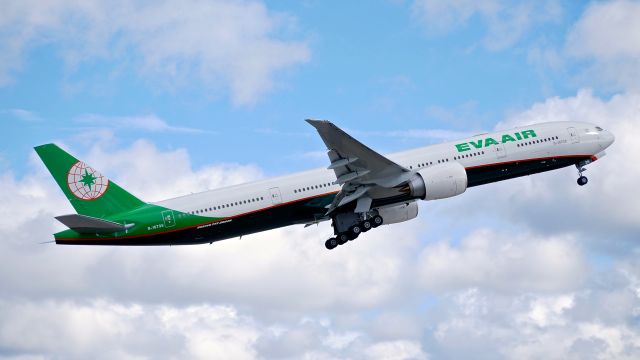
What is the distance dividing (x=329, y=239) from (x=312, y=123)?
36.7 ft

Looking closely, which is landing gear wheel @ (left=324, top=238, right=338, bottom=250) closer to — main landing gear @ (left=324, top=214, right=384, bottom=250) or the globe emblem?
main landing gear @ (left=324, top=214, right=384, bottom=250)

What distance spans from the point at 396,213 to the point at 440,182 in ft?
21.3

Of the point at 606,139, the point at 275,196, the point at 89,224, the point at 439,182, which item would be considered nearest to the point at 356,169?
the point at 439,182

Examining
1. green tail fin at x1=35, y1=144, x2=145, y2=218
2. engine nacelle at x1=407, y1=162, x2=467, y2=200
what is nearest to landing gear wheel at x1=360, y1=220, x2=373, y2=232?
engine nacelle at x1=407, y1=162, x2=467, y2=200

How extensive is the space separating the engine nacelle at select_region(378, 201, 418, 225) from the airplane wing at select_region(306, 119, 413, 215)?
11.2 ft

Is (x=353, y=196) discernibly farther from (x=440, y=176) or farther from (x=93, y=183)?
(x=93, y=183)

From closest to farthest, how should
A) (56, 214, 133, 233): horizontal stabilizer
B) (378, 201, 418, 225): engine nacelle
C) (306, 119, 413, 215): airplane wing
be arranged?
(56, 214, 133, 233): horizontal stabilizer
(306, 119, 413, 215): airplane wing
(378, 201, 418, 225): engine nacelle

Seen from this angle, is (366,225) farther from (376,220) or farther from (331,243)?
(331,243)

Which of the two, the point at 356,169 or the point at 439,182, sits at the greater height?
the point at 356,169

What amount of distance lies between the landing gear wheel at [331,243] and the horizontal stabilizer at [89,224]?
514 inches

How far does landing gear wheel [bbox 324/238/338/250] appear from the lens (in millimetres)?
51250

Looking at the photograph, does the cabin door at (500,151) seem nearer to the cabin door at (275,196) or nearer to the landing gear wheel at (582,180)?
the landing gear wheel at (582,180)

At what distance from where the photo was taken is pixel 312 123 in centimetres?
4306

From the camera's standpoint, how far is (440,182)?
46562 millimetres
